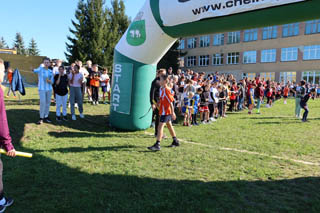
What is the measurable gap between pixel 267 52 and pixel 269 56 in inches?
30.2

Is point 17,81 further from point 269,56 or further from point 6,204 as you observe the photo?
point 269,56

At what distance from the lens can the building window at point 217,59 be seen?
44.6 m

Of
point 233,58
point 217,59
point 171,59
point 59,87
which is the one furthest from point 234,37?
point 59,87

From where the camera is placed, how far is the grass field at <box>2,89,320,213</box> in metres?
3.35

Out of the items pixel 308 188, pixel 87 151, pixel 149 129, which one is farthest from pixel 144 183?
pixel 149 129

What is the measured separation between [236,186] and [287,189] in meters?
0.84

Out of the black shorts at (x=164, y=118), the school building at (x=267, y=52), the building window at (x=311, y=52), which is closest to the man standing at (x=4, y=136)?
the black shorts at (x=164, y=118)

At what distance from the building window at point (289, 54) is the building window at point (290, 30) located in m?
2.23

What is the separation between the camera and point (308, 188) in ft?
12.8

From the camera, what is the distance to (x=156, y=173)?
4.38 metres

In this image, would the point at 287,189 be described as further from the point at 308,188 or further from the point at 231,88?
the point at 231,88

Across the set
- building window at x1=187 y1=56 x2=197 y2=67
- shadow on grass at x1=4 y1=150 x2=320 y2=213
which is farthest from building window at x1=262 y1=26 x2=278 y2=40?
shadow on grass at x1=4 y1=150 x2=320 y2=213

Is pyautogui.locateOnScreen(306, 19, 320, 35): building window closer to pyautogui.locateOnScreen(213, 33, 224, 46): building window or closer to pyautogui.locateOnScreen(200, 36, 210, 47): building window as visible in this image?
pyautogui.locateOnScreen(213, 33, 224, 46): building window

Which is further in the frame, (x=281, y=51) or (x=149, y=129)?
(x=281, y=51)
